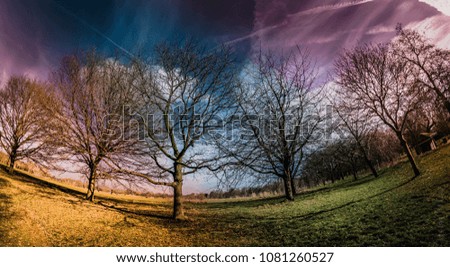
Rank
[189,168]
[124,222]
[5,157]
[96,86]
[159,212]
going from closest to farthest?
[124,222] < [189,168] < [159,212] < [96,86] < [5,157]

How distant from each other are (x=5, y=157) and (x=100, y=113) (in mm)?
9791

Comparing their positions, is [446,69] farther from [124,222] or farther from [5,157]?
[5,157]

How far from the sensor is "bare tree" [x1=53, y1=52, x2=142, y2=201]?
8.40m

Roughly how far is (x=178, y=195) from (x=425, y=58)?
9.34m

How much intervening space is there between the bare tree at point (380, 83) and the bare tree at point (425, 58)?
0.30 m

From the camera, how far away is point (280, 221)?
21.2ft

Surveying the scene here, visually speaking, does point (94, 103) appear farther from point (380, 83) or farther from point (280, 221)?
point (380, 83)

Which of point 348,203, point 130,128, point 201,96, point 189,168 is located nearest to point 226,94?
point 201,96

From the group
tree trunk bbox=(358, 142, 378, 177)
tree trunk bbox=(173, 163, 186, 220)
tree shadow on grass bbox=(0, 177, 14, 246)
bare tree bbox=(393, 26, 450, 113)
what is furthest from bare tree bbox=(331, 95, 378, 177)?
tree shadow on grass bbox=(0, 177, 14, 246)

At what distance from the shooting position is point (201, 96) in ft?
26.7

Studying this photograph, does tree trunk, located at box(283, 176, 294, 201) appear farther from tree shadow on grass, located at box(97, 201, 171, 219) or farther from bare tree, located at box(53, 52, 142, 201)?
bare tree, located at box(53, 52, 142, 201)

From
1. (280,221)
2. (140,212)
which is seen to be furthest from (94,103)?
(280,221)

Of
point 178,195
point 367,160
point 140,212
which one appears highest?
point 367,160

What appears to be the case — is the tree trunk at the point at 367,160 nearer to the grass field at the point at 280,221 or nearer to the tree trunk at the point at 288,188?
the grass field at the point at 280,221
